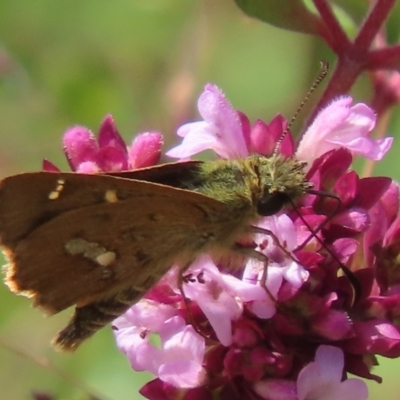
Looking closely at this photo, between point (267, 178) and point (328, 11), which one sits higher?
point (328, 11)

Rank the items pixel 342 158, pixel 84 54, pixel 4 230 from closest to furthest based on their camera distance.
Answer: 1. pixel 4 230
2. pixel 342 158
3. pixel 84 54

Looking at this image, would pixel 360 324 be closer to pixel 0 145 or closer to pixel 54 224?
pixel 54 224

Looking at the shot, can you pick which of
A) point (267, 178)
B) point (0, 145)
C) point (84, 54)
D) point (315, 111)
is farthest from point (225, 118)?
point (84, 54)

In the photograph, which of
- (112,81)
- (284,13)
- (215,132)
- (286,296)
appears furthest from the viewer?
(112,81)

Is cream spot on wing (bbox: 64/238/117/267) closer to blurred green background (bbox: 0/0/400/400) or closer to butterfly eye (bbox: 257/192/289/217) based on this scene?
butterfly eye (bbox: 257/192/289/217)

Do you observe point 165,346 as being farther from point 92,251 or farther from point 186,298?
point 92,251

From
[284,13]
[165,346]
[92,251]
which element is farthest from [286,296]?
[284,13]

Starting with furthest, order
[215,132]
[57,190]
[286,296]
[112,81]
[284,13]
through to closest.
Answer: [112,81] → [284,13] → [215,132] → [286,296] → [57,190]
